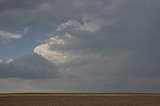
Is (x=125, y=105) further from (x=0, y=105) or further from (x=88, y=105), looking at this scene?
(x=0, y=105)

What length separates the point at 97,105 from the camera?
5150 cm

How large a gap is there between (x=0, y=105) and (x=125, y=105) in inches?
745

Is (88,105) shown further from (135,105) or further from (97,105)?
(135,105)

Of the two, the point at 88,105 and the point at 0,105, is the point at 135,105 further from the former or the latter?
the point at 0,105

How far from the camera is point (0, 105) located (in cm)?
5162

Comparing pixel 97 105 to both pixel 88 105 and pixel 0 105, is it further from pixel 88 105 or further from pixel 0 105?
pixel 0 105

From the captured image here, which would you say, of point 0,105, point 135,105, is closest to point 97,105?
point 135,105

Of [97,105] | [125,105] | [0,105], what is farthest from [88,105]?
[0,105]

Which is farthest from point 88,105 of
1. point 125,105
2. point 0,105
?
point 0,105

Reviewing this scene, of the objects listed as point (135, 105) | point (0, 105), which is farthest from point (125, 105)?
point (0, 105)

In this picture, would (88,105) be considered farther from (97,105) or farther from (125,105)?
(125,105)

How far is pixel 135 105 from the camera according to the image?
171 feet

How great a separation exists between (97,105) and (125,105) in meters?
4.23

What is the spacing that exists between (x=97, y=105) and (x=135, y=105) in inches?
231
